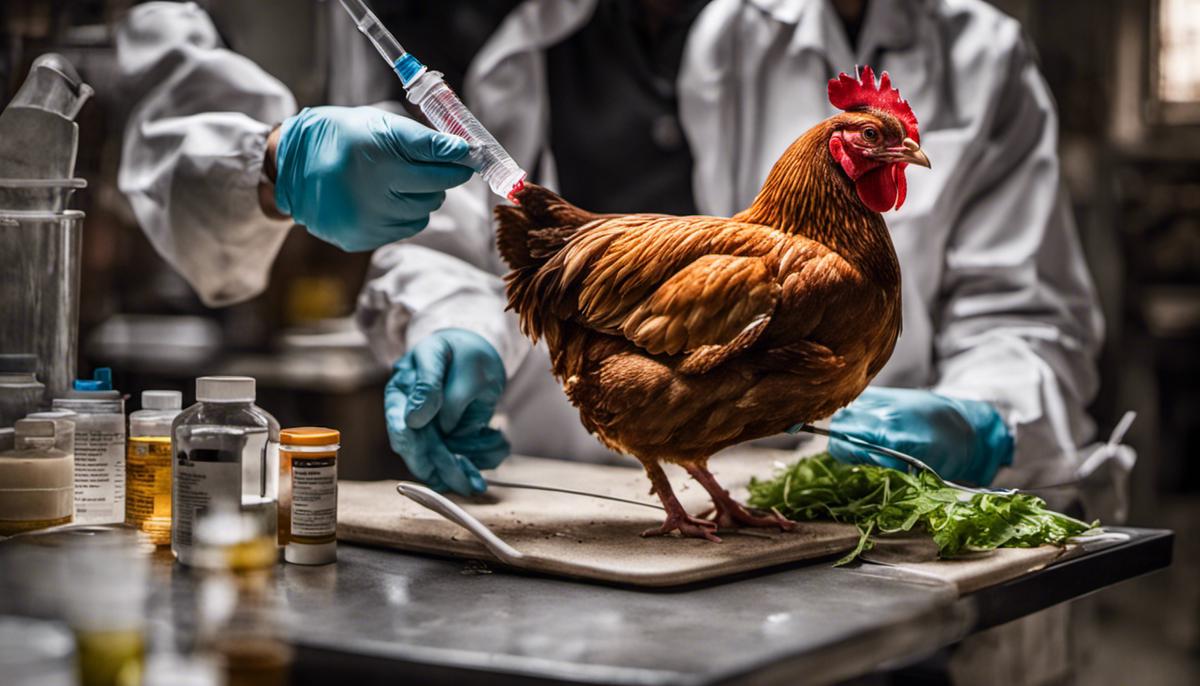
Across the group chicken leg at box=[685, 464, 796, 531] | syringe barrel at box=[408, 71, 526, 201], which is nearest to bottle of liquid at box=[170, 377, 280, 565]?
syringe barrel at box=[408, 71, 526, 201]

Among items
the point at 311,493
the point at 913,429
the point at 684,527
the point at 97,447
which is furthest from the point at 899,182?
the point at 97,447

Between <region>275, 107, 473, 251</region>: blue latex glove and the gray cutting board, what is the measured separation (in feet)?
1.25

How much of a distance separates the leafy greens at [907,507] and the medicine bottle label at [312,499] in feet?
1.89

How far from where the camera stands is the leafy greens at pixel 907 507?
57.4 inches

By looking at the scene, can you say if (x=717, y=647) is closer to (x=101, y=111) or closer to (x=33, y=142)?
(x=33, y=142)

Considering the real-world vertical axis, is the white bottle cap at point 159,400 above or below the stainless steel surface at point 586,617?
above

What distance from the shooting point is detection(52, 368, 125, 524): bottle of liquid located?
149cm

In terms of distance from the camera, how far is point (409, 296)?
6.88 feet

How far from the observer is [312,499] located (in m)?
1.39

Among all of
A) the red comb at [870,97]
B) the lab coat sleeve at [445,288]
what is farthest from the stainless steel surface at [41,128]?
the red comb at [870,97]

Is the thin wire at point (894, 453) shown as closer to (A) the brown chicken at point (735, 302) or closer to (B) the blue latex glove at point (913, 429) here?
(B) the blue latex glove at point (913, 429)

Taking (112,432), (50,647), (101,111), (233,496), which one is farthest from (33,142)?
(101,111)

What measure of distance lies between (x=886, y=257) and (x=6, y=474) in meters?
1.05

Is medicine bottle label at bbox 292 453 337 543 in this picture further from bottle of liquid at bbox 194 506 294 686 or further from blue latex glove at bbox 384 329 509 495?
bottle of liquid at bbox 194 506 294 686
